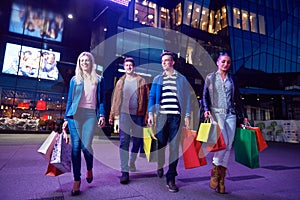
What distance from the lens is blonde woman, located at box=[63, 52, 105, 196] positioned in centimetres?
265

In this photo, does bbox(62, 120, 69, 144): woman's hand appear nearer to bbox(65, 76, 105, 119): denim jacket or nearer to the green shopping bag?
bbox(65, 76, 105, 119): denim jacket

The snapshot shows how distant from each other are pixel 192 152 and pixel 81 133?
1541mm

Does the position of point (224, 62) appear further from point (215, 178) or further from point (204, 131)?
point (215, 178)

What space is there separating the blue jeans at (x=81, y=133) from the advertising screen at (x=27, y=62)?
17.8 metres

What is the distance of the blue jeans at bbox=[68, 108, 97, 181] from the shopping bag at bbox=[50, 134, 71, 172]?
0.11 metres

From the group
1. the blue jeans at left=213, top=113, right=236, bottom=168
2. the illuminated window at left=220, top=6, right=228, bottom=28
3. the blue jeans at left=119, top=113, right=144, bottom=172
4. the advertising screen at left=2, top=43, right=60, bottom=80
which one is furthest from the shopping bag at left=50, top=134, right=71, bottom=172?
the illuminated window at left=220, top=6, right=228, bottom=28

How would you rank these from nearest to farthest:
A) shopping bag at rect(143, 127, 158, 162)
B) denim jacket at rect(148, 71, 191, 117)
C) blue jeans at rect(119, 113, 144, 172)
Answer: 1. denim jacket at rect(148, 71, 191, 117)
2. blue jeans at rect(119, 113, 144, 172)
3. shopping bag at rect(143, 127, 158, 162)

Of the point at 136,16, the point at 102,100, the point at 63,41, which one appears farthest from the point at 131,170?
the point at 136,16

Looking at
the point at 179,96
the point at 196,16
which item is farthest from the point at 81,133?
the point at 196,16

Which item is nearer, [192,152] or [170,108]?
[192,152]

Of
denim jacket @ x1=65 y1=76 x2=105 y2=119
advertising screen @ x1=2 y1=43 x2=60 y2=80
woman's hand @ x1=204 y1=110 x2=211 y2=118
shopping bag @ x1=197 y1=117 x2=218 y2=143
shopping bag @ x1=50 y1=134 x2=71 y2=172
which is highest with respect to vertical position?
advertising screen @ x1=2 y1=43 x2=60 y2=80

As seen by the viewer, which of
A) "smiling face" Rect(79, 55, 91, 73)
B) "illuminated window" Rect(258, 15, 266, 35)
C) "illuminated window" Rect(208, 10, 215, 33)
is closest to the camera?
"smiling face" Rect(79, 55, 91, 73)

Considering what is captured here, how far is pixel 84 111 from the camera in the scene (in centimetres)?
275

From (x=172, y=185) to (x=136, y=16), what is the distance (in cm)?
2163
